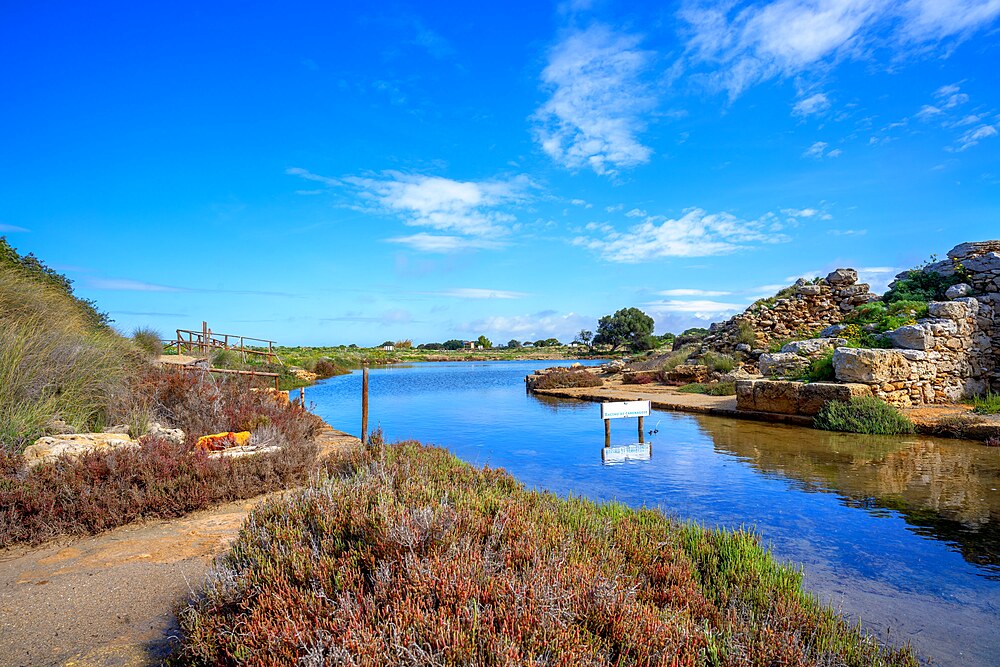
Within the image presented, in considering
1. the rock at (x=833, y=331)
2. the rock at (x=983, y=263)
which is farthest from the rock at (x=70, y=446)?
the rock at (x=983, y=263)

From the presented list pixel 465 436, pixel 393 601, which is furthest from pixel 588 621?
pixel 465 436

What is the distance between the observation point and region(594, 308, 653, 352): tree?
70062 millimetres

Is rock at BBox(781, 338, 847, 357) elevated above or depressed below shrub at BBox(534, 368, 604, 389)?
above

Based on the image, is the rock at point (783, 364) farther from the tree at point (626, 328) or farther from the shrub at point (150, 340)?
the tree at point (626, 328)

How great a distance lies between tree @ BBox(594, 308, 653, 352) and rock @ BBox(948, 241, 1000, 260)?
5096 centimetres

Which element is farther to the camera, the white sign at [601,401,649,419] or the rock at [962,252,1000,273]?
the rock at [962,252,1000,273]

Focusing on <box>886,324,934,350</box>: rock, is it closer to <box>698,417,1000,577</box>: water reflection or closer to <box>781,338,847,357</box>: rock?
<box>781,338,847,357</box>: rock

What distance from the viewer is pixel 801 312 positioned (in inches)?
899

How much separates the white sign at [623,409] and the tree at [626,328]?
57.1 metres

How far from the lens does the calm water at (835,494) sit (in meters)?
4.20

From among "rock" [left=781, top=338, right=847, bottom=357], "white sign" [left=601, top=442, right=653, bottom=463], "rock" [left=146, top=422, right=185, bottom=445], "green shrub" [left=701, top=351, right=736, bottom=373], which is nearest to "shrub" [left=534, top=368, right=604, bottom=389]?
"green shrub" [left=701, top=351, right=736, bottom=373]

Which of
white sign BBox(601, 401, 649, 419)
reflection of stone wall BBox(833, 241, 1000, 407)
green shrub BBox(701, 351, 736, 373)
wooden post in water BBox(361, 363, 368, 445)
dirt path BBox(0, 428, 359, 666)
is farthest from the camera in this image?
green shrub BBox(701, 351, 736, 373)

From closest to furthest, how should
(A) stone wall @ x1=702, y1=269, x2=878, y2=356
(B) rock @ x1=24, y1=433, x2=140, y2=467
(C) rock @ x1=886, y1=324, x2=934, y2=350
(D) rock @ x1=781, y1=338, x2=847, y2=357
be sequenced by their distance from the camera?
(B) rock @ x1=24, y1=433, x2=140, y2=467, (C) rock @ x1=886, y1=324, x2=934, y2=350, (D) rock @ x1=781, y1=338, x2=847, y2=357, (A) stone wall @ x1=702, y1=269, x2=878, y2=356

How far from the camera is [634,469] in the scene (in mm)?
9031
